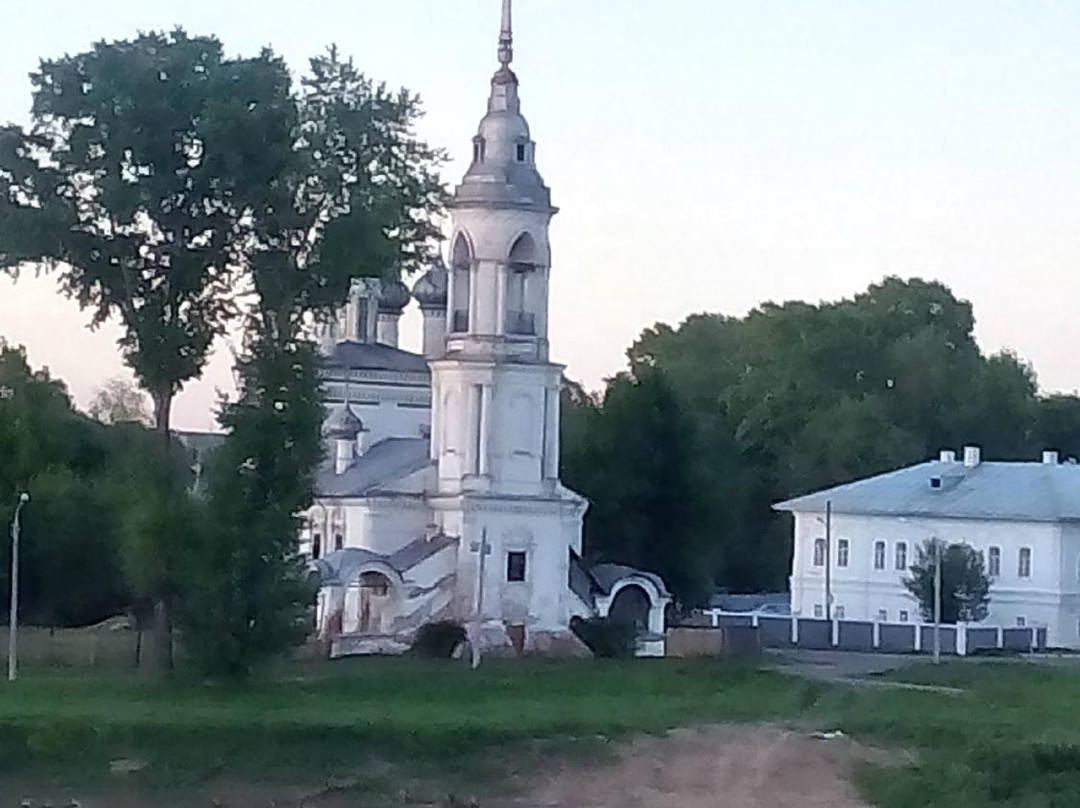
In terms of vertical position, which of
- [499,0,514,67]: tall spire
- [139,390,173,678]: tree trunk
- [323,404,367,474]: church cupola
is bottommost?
[139,390,173,678]: tree trunk

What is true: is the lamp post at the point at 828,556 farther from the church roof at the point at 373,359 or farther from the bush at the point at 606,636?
the bush at the point at 606,636

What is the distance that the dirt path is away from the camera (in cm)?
3028

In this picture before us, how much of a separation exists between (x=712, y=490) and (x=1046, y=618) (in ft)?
30.2

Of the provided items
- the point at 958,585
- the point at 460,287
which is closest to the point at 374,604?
the point at 460,287

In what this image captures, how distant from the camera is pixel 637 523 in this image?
5897cm

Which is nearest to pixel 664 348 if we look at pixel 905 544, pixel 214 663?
pixel 905 544

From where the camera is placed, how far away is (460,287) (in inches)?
2085

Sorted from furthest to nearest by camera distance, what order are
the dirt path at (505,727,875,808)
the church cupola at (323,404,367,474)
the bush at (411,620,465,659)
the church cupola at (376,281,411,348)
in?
the church cupola at (376,281,411,348) → the church cupola at (323,404,367,474) → the bush at (411,620,465,659) → the dirt path at (505,727,875,808)

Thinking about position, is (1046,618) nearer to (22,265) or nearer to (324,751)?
(22,265)

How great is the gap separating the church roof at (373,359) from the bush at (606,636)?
1113 cm

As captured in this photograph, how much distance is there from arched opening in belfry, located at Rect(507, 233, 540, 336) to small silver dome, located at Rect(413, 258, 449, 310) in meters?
12.5

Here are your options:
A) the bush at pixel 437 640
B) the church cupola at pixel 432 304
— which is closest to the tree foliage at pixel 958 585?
the church cupola at pixel 432 304

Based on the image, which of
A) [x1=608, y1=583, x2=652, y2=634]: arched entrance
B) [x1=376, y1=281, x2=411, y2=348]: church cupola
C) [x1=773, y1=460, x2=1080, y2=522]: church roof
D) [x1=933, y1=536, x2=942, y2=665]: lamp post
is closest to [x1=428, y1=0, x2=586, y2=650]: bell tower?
[x1=608, y1=583, x2=652, y2=634]: arched entrance

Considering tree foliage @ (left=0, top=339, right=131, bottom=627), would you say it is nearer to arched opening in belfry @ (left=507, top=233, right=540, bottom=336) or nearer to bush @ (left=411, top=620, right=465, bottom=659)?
bush @ (left=411, top=620, right=465, bottom=659)
